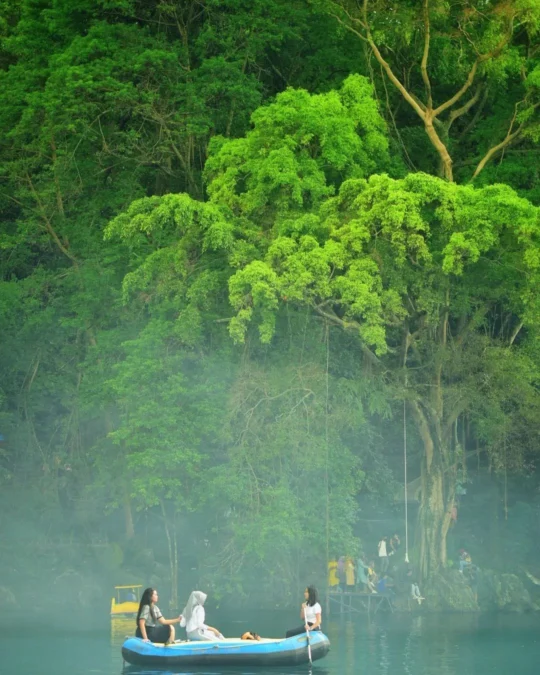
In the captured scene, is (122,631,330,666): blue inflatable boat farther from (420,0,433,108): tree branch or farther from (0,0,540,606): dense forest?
(420,0,433,108): tree branch

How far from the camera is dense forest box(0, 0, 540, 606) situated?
2453 centimetres

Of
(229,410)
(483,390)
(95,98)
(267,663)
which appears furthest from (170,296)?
(267,663)

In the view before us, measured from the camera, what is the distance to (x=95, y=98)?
89.9 ft

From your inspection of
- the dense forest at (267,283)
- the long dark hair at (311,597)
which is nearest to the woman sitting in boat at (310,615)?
the long dark hair at (311,597)

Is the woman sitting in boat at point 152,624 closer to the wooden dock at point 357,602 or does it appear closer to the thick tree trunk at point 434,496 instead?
the wooden dock at point 357,602

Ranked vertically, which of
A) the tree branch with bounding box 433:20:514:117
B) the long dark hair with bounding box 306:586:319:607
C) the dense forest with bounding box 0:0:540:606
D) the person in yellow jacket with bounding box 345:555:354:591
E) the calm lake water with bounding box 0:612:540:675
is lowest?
the calm lake water with bounding box 0:612:540:675

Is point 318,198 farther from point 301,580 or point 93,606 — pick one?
point 93,606

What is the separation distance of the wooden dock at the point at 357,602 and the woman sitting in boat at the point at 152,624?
24.8 feet

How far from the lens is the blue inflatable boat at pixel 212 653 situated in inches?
710

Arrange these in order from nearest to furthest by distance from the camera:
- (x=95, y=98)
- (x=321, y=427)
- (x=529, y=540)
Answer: (x=321, y=427)
(x=95, y=98)
(x=529, y=540)

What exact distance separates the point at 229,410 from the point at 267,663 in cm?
790

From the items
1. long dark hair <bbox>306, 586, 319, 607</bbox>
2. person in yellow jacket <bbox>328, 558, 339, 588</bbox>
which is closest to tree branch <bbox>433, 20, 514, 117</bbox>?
Result: person in yellow jacket <bbox>328, 558, 339, 588</bbox>

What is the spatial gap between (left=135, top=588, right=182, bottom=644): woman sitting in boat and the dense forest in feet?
20.0

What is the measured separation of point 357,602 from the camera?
26516mm
